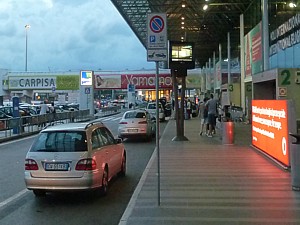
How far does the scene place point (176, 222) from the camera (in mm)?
6148

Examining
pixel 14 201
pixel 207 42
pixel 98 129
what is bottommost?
pixel 14 201

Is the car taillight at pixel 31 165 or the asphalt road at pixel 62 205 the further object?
the car taillight at pixel 31 165

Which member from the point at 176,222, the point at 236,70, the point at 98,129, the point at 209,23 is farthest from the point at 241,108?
the point at 176,222

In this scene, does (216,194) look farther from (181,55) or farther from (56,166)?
(181,55)

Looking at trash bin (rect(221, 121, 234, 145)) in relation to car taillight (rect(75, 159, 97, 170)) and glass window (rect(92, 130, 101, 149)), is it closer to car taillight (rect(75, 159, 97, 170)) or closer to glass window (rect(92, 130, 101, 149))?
glass window (rect(92, 130, 101, 149))

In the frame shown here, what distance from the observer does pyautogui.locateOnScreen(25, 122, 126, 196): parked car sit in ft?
26.1

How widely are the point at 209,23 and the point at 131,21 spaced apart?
765 centimetres

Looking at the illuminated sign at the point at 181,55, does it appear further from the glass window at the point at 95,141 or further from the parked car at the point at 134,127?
the glass window at the point at 95,141

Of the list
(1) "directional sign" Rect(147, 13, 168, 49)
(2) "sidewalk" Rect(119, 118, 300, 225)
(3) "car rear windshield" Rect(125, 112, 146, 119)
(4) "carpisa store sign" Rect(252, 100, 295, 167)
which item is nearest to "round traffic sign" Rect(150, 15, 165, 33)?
(1) "directional sign" Rect(147, 13, 168, 49)

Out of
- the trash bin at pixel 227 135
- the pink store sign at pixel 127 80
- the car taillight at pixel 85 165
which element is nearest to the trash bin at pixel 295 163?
the car taillight at pixel 85 165

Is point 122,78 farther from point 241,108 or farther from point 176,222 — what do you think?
point 176,222

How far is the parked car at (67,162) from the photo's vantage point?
26.1ft

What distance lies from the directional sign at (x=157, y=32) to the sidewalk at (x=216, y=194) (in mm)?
2696

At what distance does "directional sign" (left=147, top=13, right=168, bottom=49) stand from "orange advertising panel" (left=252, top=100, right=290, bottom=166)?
433 cm
